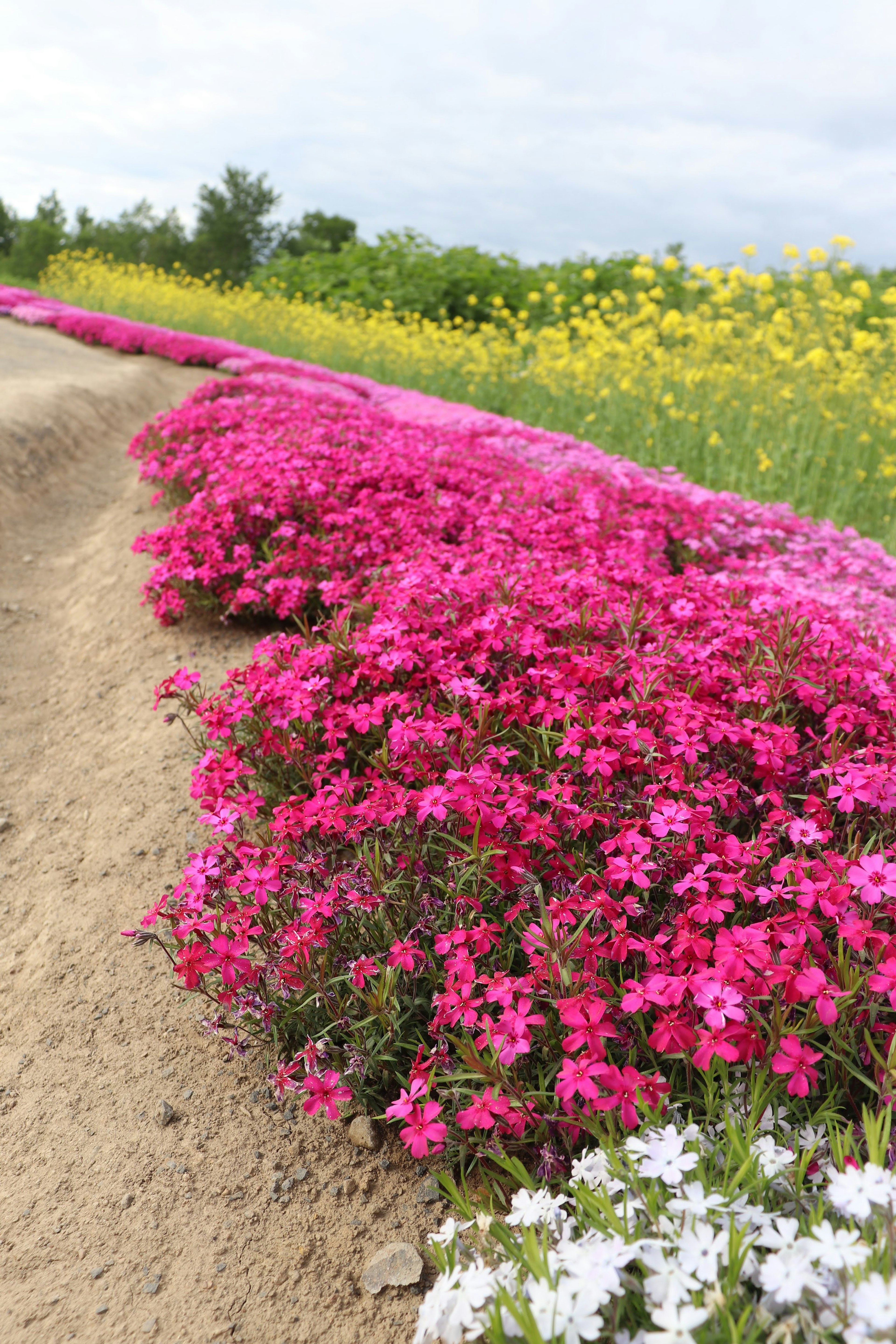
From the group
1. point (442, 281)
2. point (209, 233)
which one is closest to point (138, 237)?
point (209, 233)

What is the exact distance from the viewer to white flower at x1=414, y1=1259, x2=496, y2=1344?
4.35 ft

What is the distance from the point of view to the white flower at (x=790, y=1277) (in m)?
1.22

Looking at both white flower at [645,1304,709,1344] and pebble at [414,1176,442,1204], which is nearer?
white flower at [645,1304,709,1344]

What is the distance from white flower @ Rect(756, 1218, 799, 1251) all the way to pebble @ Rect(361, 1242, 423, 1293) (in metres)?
0.90

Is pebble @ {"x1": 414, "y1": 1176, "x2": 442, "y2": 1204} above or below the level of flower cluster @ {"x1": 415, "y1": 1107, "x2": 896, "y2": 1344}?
below

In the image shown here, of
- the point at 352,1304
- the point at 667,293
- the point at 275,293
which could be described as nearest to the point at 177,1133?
the point at 352,1304

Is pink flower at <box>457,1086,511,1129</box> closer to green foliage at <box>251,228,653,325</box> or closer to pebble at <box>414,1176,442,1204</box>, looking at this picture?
pebble at <box>414,1176,442,1204</box>

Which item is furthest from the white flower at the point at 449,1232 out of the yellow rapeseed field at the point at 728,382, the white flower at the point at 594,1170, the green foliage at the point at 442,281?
the green foliage at the point at 442,281

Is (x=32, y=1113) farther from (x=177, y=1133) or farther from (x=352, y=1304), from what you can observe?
(x=352, y=1304)

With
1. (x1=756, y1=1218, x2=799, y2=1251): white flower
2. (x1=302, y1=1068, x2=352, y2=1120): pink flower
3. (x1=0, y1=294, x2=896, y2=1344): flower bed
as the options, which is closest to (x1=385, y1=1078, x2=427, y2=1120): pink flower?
(x1=0, y1=294, x2=896, y2=1344): flower bed

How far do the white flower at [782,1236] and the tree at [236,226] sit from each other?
41462 millimetres

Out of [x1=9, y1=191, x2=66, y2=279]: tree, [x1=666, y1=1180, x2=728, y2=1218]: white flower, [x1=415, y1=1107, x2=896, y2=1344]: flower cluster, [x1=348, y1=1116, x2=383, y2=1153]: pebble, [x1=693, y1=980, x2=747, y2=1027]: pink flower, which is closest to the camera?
[x1=415, y1=1107, x2=896, y2=1344]: flower cluster

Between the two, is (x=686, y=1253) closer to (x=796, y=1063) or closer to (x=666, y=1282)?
(x=666, y=1282)

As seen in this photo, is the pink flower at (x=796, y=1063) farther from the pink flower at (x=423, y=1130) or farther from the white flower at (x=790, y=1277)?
the pink flower at (x=423, y=1130)
